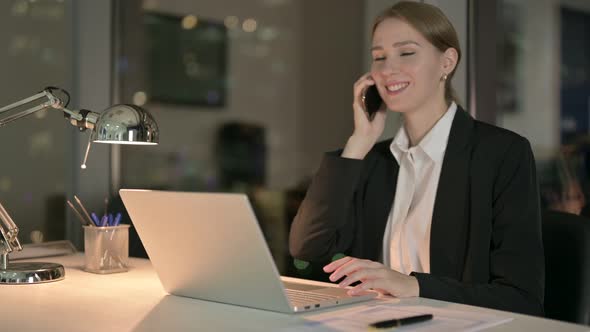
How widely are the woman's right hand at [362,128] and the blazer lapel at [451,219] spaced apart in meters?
0.27

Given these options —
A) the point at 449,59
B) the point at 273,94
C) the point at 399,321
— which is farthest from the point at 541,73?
the point at 273,94

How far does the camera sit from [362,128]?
1.91 metres

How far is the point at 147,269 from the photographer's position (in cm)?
162

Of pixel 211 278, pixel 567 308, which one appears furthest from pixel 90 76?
pixel 567 308

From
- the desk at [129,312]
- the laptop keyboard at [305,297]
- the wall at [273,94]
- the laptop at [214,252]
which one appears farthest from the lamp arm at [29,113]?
the wall at [273,94]

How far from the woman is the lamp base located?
605 millimetres

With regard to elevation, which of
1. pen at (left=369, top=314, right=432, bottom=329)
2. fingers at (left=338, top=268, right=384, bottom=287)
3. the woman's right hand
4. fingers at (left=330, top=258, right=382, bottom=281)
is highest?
the woman's right hand

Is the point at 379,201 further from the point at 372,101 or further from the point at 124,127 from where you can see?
the point at 124,127

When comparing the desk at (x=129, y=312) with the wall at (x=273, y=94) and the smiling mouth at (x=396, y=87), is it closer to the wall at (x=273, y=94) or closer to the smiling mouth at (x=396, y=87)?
the smiling mouth at (x=396, y=87)

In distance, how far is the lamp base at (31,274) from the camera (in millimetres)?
1453

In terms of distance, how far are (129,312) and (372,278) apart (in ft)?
1.33

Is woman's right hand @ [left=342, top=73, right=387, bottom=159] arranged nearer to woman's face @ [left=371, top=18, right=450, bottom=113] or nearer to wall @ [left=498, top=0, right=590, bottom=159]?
woman's face @ [left=371, top=18, right=450, bottom=113]

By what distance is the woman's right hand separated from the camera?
73.5 inches

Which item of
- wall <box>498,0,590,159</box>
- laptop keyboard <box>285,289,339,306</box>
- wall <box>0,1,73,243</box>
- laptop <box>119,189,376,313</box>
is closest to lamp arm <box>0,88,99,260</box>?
laptop <box>119,189,376,313</box>
